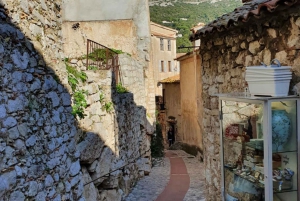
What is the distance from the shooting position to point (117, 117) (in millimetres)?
9422

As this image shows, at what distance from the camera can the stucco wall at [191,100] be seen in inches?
657

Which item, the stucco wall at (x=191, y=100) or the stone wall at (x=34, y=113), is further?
the stucco wall at (x=191, y=100)

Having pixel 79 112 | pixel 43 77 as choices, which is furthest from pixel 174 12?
pixel 43 77

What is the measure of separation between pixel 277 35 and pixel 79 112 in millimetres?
4168

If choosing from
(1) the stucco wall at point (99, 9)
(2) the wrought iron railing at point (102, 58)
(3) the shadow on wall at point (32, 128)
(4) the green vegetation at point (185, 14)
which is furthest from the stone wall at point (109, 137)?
(4) the green vegetation at point (185, 14)

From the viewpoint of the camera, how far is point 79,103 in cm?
699

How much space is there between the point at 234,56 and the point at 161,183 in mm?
7473

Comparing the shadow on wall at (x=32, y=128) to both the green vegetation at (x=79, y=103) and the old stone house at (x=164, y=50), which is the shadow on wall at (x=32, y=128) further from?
the old stone house at (x=164, y=50)

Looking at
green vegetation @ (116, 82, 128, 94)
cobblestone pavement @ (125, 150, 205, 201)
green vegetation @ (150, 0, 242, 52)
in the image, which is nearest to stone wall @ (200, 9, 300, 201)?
cobblestone pavement @ (125, 150, 205, 201)

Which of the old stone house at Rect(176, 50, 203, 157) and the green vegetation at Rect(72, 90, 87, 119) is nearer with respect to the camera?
the green vegetation at Rect(72, 90, 87, 119)

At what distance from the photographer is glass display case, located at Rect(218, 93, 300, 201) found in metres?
3.37

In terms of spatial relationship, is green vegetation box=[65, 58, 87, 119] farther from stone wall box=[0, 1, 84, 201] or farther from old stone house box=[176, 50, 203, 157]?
old stone house box=[176, 50, 203, 157]

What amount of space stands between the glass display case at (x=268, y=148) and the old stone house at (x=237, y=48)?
35cm

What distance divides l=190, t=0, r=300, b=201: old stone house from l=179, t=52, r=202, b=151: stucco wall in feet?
33.8
